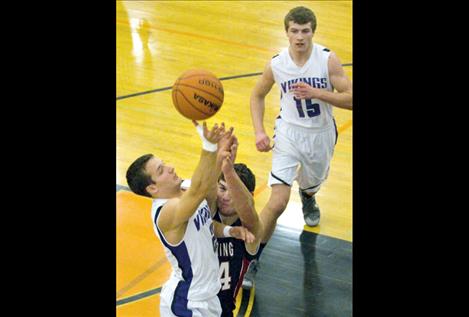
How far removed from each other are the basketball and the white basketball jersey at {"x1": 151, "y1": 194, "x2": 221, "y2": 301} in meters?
0.61

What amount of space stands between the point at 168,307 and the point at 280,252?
8.24ft

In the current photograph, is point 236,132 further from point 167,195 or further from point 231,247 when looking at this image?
point 167,195

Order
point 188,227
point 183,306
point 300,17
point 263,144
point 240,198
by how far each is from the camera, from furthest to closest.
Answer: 1. point 300,17
2. point 263,144
3. point 183,306
4. point 188,227
5. point 240,198

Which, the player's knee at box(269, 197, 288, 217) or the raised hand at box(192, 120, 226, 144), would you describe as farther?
the player's knee at box(269, 197, 288, 217)

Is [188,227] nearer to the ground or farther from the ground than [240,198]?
nearer to the ground

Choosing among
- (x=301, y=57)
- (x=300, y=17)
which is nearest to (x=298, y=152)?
A: (x=301, y=57)

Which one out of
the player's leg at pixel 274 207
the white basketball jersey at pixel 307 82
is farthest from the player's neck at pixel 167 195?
the white basketball jersey at pixel 307 82

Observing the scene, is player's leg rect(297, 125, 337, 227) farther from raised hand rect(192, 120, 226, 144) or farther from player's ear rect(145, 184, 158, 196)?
raised hand rect(192, 120, 226, 144)

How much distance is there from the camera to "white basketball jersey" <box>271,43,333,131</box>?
295 inches

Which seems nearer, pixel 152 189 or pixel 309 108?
pixel 152 189

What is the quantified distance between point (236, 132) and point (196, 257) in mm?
5016

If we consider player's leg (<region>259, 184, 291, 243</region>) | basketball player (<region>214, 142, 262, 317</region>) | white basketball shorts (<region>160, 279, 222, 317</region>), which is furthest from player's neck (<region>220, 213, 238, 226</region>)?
player's leg (<region>259, 184, 291, 243</region>)

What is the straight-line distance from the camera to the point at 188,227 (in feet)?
17.6
